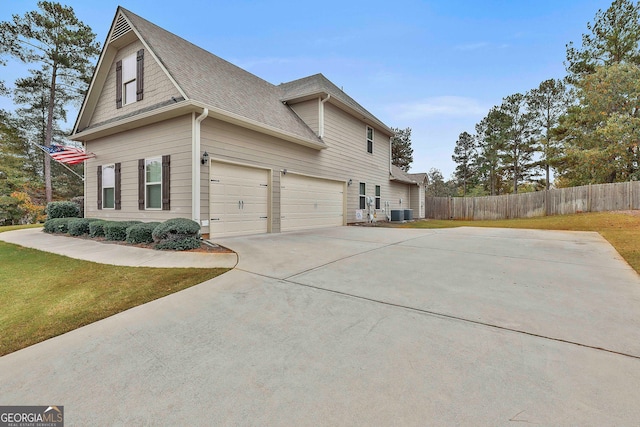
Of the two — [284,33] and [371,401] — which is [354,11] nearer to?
[284,33]

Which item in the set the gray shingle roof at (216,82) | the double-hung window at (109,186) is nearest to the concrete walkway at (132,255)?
the double-hung window at (109,186)

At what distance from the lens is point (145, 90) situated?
813 cm

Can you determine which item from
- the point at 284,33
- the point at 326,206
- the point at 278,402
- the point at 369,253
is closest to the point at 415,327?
the point at 278,402

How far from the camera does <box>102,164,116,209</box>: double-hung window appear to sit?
9195 millimetres

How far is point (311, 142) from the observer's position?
9930mm

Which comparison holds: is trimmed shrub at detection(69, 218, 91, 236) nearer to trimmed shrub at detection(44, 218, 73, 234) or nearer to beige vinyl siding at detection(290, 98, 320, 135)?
trimmed shrub at detection(44, 218, 73, 234)

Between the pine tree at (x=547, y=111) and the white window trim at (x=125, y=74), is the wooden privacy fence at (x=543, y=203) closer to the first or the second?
the pine tree at (x=547, y=111)

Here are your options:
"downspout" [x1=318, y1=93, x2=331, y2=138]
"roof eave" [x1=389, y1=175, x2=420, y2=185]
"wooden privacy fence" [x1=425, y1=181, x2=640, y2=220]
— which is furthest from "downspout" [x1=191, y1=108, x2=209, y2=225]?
"wooden privacy fence" [x1=425, y1=181, x2=640, y2=220]

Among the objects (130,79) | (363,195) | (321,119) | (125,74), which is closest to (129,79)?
(130,79)

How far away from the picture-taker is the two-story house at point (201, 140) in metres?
7.23

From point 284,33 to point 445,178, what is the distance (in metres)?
37.4

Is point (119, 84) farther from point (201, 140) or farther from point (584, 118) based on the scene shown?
point (584, 118)

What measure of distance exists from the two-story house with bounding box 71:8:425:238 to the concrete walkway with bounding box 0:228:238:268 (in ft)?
5.31

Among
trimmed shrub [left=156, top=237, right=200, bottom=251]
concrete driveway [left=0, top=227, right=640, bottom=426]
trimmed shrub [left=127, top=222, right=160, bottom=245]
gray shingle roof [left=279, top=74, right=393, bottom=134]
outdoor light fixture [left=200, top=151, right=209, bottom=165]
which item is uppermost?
gray shingle roof [left=279, top=74, right=393, bottom=134]
